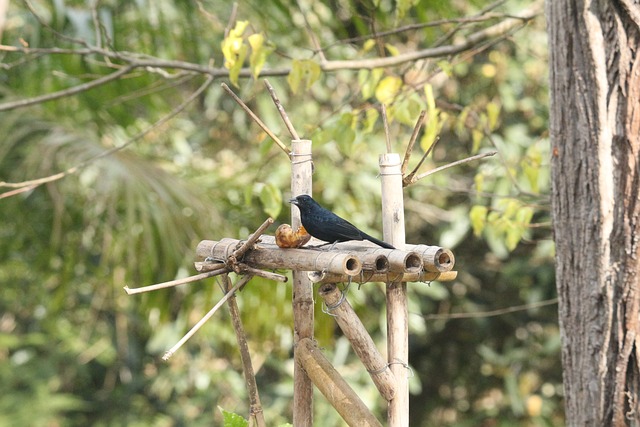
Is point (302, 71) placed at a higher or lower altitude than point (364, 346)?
higher

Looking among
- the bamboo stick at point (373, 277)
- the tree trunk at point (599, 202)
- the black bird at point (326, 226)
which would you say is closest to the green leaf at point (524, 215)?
the tree trunk at point (599, 202)

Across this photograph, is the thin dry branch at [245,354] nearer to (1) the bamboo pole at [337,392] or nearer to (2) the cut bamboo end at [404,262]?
(1) the bamboo pole at [337,392]

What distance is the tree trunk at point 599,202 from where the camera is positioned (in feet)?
7.88

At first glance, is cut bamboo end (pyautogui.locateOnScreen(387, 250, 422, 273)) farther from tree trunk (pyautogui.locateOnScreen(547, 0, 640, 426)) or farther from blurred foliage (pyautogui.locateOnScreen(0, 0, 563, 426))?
blurred foliage (pyautogui.locateOnScreen(0, 0, 563, 426))

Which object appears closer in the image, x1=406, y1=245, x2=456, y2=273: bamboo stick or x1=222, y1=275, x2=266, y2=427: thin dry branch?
x1=406, y1=245, x2=456, y2=273: bamboo stick

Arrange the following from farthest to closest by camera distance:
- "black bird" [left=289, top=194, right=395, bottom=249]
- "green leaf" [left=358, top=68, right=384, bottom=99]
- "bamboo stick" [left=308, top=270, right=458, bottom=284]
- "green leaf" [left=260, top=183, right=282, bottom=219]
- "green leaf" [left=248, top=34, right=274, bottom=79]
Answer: "green leaf" [left=358, top=68, right=384, bottom=99]
"green leaf" [left=260, top=183, right=282, bottom=219]
"green leaf" [left=248, top=34, right=274, bottom=79]
"black bird" [left=289, top=194, right=395, bottom=249]
"bamboo stick" [left=308, top=270, right=458, bottom=284]

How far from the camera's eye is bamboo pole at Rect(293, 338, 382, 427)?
227cm

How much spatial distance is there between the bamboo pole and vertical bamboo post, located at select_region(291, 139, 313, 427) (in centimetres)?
7

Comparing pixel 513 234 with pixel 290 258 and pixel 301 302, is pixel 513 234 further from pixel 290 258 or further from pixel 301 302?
pixel 290 258

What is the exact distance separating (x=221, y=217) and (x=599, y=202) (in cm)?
244

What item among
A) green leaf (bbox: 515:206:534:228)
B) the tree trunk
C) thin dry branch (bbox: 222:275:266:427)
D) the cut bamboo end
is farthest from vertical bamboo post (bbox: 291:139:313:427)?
green leaf (bbox: 515:206:534:228)

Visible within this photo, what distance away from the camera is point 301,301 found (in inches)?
92.5

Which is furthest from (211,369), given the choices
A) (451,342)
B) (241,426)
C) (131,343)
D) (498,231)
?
(241,426)

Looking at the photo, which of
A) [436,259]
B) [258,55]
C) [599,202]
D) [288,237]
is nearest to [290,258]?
[288,237]
